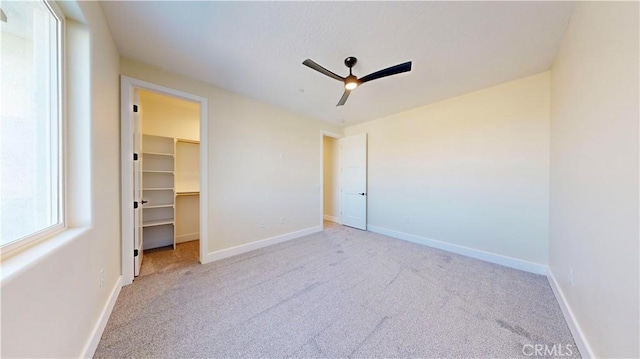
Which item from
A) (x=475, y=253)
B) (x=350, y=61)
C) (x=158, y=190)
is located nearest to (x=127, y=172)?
(x=158, y=190)

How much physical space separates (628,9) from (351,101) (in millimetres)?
2619

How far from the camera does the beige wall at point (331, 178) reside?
5.56m

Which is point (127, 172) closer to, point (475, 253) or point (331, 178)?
point (331, 178)

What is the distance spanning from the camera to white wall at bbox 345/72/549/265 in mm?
2572

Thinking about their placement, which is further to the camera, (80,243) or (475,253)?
(475,253)

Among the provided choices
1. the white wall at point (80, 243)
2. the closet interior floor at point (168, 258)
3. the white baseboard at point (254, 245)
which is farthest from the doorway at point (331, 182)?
the white wall at point (80, 243)

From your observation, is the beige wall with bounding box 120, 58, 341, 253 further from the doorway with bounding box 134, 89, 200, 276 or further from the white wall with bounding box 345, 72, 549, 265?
the white wall with bounding box 345, 72, 549, 265

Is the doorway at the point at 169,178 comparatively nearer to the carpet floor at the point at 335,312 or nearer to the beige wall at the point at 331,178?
the carpet floor at the point at 335,312

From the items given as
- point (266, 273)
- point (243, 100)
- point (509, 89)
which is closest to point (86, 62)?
point (243, 100)

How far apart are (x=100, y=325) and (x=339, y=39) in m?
3.04

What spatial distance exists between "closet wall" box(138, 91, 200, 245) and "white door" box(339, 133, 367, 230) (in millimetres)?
3165

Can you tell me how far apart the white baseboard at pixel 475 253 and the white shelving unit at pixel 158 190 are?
399cm

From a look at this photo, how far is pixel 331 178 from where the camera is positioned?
226 inches

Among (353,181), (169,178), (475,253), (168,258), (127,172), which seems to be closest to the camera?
(127,172)
